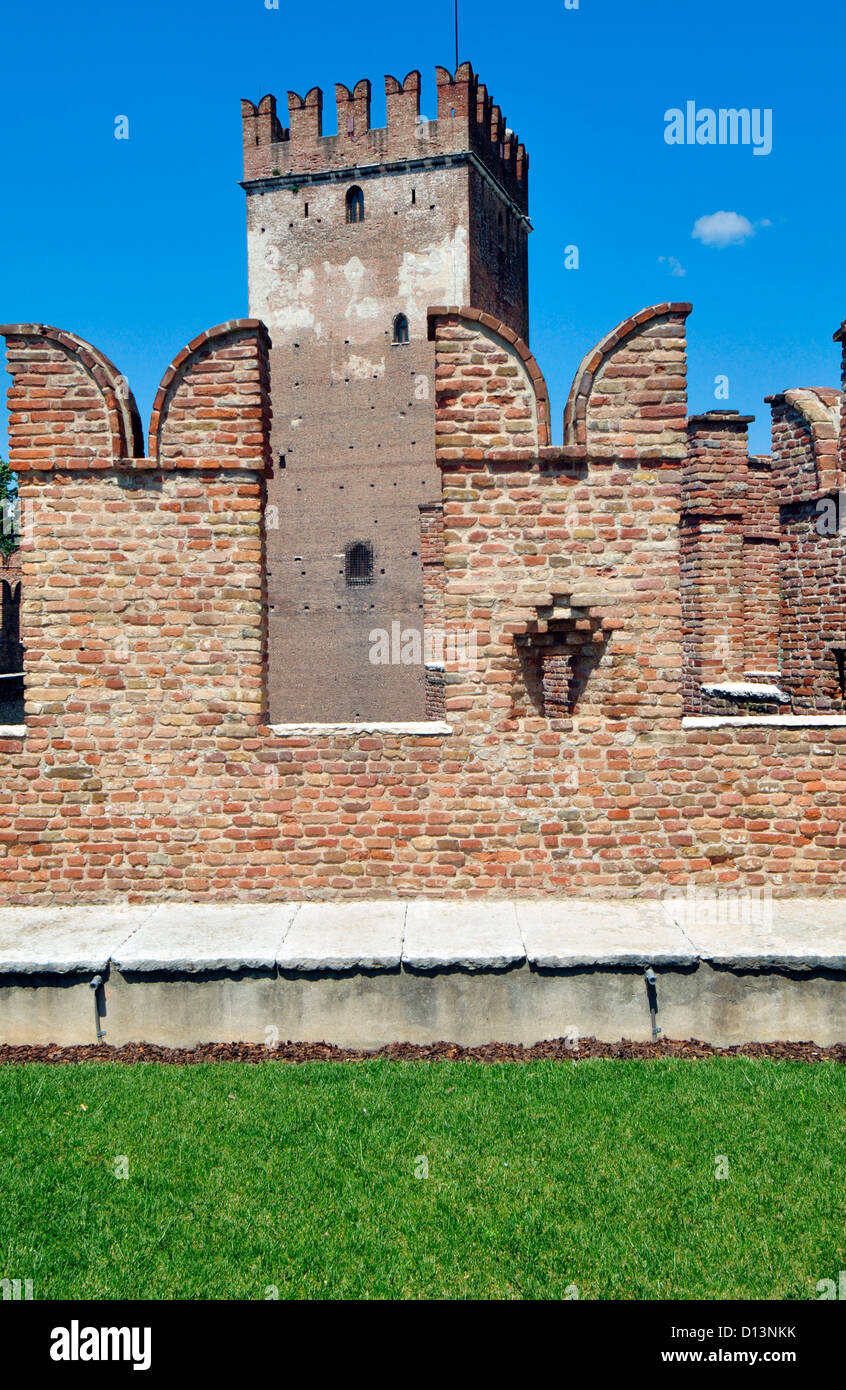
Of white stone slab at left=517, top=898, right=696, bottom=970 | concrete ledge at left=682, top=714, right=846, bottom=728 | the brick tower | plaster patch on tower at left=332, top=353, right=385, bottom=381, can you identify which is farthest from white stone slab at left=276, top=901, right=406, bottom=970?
plaster patch on tower at left=332, top=353, right=385, bottom=381

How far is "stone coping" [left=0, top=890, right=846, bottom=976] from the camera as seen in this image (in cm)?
523

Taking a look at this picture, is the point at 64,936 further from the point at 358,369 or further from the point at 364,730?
the point at 358,369

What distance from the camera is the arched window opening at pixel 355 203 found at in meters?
27.6

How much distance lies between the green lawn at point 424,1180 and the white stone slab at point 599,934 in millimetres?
517

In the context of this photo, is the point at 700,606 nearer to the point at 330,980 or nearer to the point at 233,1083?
the point at 330,980

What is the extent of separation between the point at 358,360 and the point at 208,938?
77.3 feet

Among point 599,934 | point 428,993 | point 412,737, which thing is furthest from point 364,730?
point 599,934

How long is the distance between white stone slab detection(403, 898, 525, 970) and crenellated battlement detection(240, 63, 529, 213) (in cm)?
2565

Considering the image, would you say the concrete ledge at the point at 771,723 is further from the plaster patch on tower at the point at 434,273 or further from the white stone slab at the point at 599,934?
the plaster patch on tower at the point at 434,273

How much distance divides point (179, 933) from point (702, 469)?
7.85m

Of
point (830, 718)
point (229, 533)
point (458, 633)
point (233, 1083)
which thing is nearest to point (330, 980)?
point (233, 1083)

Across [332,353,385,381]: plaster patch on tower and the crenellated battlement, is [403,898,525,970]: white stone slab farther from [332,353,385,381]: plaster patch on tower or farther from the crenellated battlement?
the crenellated battlement

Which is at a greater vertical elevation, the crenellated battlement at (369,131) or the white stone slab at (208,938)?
the crenellated battlement at (369,131)

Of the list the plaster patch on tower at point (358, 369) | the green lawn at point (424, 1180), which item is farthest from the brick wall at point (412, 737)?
the plaster patch on tower at point (358, 369)
